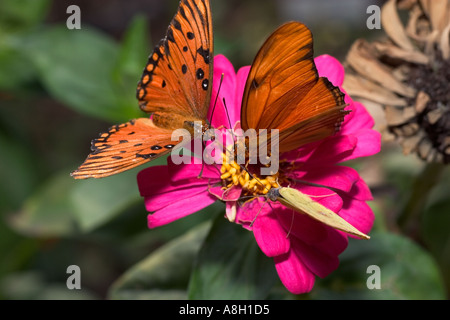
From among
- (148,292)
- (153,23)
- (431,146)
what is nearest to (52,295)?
(148,292)

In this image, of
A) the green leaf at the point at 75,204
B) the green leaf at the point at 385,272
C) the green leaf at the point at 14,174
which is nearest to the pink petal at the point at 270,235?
the green leaf at the point at 385,272

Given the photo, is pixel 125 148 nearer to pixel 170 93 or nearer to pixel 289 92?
pixel 170 93

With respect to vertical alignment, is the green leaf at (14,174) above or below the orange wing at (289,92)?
above

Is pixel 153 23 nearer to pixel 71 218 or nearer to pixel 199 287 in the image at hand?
pixel 71 218

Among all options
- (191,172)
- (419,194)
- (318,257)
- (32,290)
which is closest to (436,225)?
(419,194)

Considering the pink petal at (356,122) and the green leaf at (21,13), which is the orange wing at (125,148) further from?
the green leaf at (21,13)
